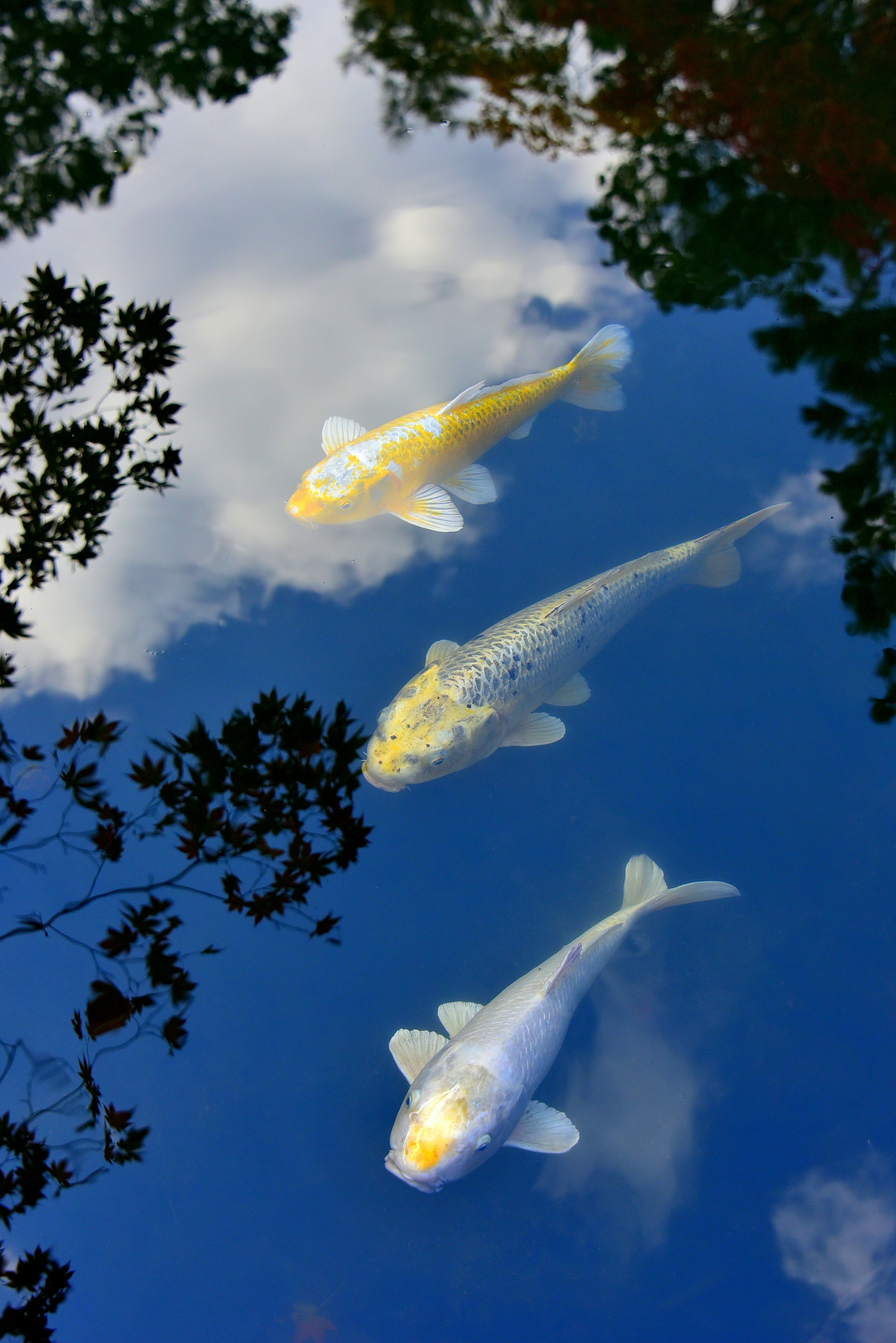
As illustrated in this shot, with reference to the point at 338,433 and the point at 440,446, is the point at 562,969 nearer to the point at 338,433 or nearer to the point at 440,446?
the point at 440,446

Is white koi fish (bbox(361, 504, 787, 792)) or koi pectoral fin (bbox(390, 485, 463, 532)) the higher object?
koi pectoral fin (bbox(390, 485, 463, 532))

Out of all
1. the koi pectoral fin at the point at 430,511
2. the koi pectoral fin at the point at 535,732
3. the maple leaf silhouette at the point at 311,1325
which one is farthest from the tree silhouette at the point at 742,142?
the maple leaf silhouette at the point at 311,1325

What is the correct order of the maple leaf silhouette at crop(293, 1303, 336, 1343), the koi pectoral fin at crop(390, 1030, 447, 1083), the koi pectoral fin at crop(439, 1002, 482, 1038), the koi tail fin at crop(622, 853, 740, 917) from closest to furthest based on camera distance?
the maple leaf silhouette at crop(293, 1303, 336, 1343) → the koi pectoral fin at crop(390, 1030, 447, 1083) → the koi pectoral fin at crop(439, 1002, 482, 1038) → the koi tail fin at crop(622, 853, 740, 917)

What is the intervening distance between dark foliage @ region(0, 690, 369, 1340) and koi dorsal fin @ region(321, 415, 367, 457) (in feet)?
4.55

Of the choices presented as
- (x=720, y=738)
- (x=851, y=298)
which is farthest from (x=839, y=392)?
(x=720, y=738)

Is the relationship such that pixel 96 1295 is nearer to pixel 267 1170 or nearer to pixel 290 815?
pixel 267 1170

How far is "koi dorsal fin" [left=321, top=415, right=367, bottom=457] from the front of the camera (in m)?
4.05

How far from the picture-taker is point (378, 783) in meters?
3.36

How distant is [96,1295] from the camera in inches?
109

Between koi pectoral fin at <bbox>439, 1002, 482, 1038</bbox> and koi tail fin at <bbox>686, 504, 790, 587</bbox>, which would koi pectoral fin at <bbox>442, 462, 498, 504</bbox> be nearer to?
koi tail fin at <bbox>686, 504, 790, 587</bbox>

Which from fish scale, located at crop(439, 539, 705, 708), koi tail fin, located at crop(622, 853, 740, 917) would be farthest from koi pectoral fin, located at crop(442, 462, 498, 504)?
koi tail fin, located at crop(622, 853, 740, 917)

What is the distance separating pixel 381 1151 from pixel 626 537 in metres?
3.19

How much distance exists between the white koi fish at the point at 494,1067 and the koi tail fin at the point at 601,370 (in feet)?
8.73

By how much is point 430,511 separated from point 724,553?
5.07ft
